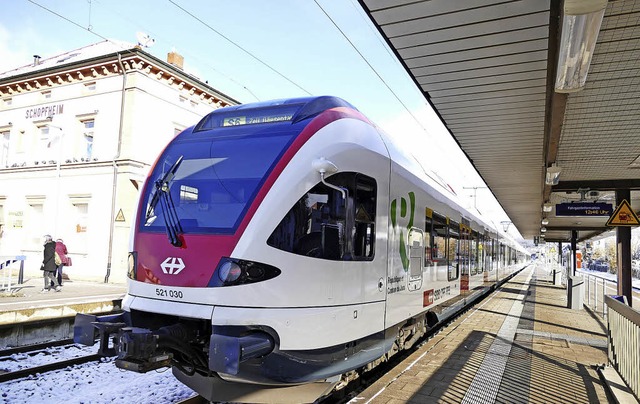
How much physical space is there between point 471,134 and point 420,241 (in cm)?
264

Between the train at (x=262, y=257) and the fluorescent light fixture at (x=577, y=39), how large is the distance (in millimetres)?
1952

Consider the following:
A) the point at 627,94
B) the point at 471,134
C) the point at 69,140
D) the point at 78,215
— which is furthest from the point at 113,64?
the point at 627,94

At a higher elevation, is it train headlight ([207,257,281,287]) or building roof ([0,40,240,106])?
building roof ([0,40,240,106])

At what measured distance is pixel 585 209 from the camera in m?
11.7

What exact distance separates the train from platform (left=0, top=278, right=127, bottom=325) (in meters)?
5.83

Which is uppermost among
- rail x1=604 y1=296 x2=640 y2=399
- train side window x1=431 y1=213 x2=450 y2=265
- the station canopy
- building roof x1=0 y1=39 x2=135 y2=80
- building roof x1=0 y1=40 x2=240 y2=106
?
building roof x1=0 y1=39 x2=135 y2=80

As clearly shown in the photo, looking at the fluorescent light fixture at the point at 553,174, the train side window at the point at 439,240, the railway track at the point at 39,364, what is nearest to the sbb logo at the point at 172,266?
the railway track at the point at 39,364

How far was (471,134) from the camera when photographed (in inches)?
313

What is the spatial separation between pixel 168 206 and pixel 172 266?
2.17ft

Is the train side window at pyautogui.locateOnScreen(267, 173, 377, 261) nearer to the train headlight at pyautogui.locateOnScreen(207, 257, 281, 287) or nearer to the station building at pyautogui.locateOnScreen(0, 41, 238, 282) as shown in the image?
the train headlight at pyautogui.locateOnScreen(207, 257, 281, 287)

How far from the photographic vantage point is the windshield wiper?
13.1 ft

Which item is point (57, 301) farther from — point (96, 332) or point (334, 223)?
point (334, 223)

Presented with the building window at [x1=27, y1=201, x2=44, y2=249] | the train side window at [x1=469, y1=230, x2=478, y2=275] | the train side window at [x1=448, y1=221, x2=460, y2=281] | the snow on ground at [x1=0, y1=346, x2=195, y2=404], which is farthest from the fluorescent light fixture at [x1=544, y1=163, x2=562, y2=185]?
the building window at [x1=27, y1=201, x2=44, y2=249]

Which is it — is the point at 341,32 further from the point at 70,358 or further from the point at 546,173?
the point at 70,358
